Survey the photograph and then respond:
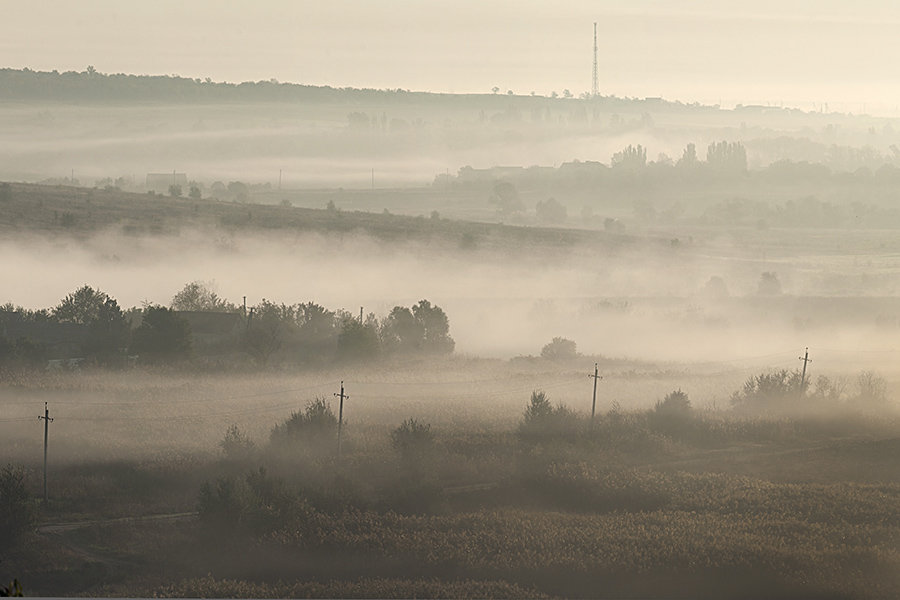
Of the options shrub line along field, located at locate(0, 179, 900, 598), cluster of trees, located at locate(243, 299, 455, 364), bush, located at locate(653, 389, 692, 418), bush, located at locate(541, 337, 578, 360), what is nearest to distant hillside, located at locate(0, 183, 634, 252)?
cluster of trees, located at locate(243, 299, 455, 364)

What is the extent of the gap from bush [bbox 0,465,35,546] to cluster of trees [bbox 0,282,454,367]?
2607cm

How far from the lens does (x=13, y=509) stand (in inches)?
1578

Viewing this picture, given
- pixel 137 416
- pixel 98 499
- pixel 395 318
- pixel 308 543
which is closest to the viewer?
pixel 308 543

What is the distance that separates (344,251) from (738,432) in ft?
310

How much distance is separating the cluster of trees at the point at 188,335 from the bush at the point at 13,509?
1026 inches

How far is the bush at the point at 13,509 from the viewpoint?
39381 mm

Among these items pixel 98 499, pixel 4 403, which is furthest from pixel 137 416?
pixel 98 499

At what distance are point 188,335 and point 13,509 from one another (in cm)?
3094

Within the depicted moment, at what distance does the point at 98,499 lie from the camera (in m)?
44.4

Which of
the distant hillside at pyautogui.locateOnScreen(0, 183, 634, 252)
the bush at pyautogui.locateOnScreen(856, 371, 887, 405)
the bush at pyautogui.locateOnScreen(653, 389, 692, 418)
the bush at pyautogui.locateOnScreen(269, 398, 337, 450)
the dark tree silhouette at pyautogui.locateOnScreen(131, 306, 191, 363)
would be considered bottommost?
the bush at pyautogui.locateOnScreen(269, 398, 337, 450)

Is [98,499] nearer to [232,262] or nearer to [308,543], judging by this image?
[308,543]

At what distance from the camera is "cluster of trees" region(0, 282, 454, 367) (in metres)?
69.8

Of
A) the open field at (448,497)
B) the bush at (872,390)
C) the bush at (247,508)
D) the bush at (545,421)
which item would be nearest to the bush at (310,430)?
the open field at (448,497)

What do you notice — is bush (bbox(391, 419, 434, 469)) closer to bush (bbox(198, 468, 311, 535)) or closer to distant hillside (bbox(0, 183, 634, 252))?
bush (bbox(198, 468, 311, 535))
